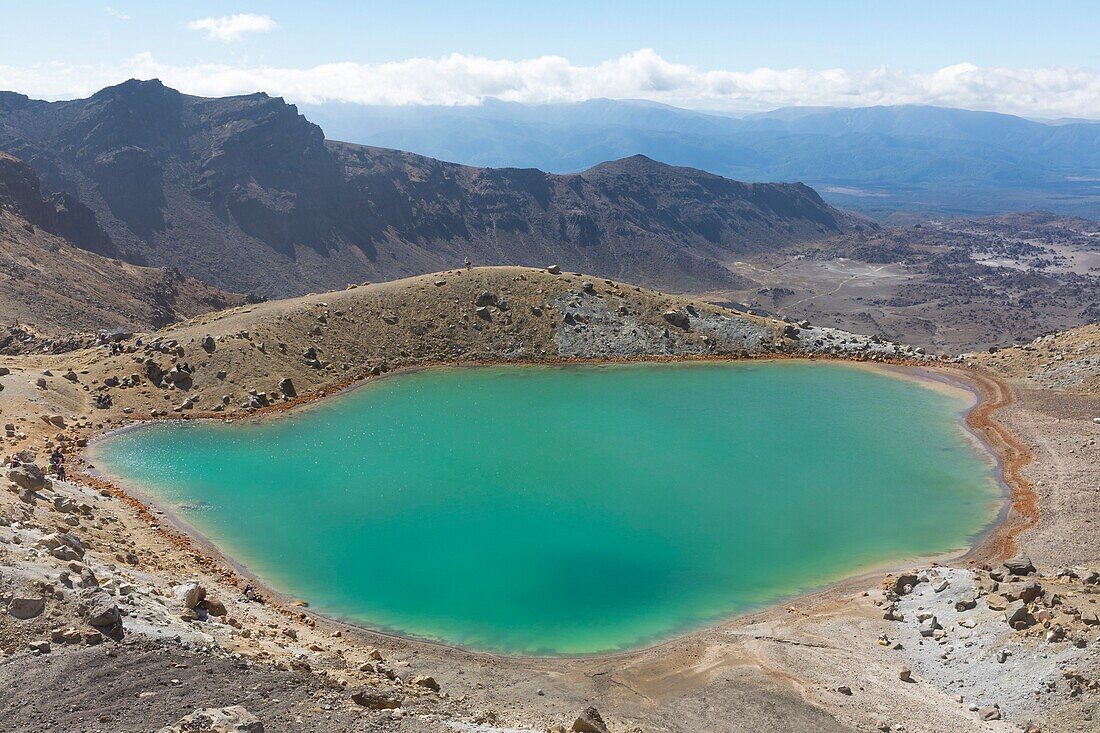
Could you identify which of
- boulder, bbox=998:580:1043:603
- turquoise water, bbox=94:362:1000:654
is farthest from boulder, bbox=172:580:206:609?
boulder, bbox=998:580:1043:603

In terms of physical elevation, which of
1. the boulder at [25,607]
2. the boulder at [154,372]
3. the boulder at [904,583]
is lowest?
the boulder at [904,583]

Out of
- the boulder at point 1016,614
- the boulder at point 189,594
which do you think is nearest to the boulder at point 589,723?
the boulder at point 189,594

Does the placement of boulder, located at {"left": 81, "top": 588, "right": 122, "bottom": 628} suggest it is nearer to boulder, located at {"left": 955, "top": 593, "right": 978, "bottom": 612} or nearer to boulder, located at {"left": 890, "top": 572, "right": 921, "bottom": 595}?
boulder, located at {"left": 890, "top": 572, "right": 921, "bottom": 595}

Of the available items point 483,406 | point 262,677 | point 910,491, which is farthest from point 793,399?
point 262,677

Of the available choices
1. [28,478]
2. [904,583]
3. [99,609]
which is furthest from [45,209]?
[904,583]

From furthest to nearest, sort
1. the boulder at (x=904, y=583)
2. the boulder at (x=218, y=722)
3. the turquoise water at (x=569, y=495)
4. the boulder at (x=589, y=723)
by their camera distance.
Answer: the turquoise water at (x=569, y=495)
the boulder at (x=904, y=583)
the boulder at (x=589, y=723)
the boulder at (x=218, y=722)

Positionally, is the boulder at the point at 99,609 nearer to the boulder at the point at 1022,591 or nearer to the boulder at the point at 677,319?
the boulder at the point at 1022,591
